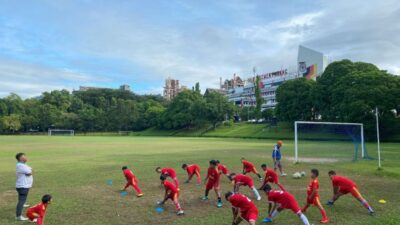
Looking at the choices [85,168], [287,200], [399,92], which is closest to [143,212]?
[287,200]

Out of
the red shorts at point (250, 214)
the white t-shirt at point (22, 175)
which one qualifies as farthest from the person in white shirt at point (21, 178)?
the red shorts at point (250, 214)

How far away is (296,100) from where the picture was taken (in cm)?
6700

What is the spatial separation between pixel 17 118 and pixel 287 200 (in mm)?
110989

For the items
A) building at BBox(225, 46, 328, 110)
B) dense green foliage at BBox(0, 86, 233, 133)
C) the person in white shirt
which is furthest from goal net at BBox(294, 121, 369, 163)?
building at BBox(225, 46, 328, 110)

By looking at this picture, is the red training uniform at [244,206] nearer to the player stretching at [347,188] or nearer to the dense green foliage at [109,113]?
the player stretching at [347,188]

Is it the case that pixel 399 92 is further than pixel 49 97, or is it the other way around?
pixel 49 97

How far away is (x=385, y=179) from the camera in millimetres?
16594

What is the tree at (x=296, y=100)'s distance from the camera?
66000 millimetres


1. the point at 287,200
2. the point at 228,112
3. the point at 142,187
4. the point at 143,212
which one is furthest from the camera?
the point at 228,112

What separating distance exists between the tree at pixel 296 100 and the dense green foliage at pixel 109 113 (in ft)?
68.2

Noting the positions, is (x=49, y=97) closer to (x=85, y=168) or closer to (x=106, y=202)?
(x=85, y=168)

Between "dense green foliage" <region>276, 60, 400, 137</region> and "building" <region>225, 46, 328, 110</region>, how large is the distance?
38.7 metres

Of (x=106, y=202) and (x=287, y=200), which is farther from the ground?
(x=287, y=200)

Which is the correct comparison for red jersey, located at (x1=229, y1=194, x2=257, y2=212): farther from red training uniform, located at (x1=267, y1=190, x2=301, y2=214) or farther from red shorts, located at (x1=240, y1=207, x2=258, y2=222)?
red training uniform, located at (x1=267, y1=190, x2=301, y2=214)
